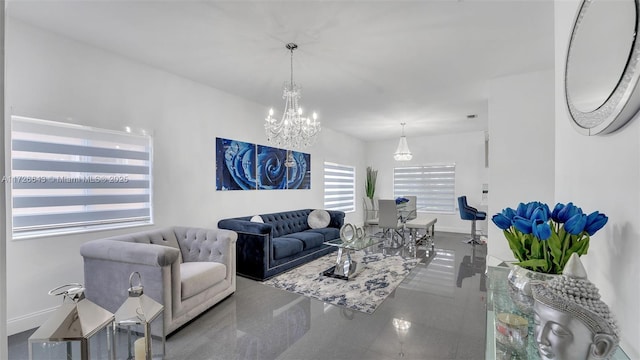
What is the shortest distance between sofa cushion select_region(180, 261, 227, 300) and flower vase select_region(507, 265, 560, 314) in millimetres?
2547

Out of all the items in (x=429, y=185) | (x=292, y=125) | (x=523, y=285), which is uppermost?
(x=292, y=125)

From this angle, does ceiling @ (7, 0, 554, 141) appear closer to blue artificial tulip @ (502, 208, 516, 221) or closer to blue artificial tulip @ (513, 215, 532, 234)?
blue artificial tulip @ (502, 208, 516, 221)

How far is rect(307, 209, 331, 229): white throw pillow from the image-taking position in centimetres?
551

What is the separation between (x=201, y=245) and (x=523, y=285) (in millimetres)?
3128

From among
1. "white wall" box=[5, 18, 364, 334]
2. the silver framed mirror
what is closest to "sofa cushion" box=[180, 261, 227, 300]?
"white wall" box=[5, 18, 364, 334]

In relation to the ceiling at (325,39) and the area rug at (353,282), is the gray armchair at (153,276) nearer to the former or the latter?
the area rug at (353,282)

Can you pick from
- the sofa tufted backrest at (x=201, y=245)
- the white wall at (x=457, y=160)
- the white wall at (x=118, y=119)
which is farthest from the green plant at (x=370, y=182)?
the sofa tufted backrest at (x=201, y=245)

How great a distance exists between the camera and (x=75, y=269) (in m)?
2.79

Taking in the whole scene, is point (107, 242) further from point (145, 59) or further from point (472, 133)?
point (472, 133)

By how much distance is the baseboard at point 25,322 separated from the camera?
7.80 ft

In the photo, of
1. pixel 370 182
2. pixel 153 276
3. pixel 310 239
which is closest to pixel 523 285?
pixel 153 276

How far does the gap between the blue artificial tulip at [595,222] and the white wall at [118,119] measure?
394cm

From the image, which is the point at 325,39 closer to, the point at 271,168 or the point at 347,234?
the point at 347,234

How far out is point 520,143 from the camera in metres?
3.69
